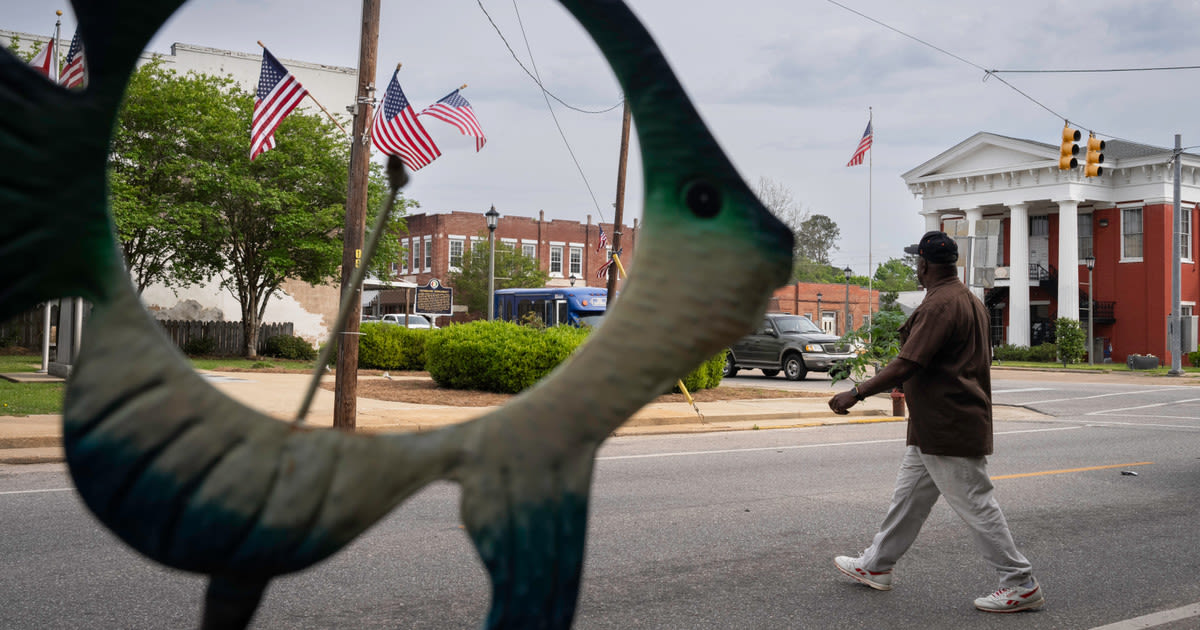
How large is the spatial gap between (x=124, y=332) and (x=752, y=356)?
23.9 m

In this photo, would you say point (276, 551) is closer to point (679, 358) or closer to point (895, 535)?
point (679, 358)

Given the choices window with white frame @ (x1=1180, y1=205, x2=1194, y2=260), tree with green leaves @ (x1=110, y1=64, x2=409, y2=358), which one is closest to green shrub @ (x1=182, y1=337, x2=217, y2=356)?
tree with green leaves @ (x1=110, y1=64, x2=409, y2=358)

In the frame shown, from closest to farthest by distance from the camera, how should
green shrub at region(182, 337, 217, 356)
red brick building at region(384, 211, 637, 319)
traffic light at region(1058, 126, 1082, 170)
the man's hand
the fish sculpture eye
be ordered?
the fish sculpture eye < the man's hand < traffic light at region(1058, 126, 1082, 170) < green shrub at region(182, 337, 217, 356) < red brick building at region(384, 211, 637, 319)

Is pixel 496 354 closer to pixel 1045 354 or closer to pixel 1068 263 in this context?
pixel 1045 354

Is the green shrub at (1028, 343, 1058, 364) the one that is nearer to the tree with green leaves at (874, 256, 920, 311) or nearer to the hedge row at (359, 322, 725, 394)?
the hedge row at (359, 322, 725, 394)

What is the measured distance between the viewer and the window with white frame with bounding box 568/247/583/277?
54.4m

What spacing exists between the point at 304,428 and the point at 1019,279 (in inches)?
1723

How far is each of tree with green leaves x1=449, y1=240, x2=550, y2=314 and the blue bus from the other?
1555 centimetres

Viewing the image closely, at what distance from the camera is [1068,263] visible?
39031mm

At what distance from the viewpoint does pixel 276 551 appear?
1177 millimetres

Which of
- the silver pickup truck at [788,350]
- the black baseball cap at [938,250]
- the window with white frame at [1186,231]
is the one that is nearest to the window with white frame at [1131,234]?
the window with white frame at [1186,231]

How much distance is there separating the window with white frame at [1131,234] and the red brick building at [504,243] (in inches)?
904

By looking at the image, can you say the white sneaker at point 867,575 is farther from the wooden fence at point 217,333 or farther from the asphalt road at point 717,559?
the wooden fence at point 217,333

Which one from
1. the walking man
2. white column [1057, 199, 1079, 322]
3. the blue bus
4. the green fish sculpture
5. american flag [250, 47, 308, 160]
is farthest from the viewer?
white column [1057, 199, 1079, 322]
